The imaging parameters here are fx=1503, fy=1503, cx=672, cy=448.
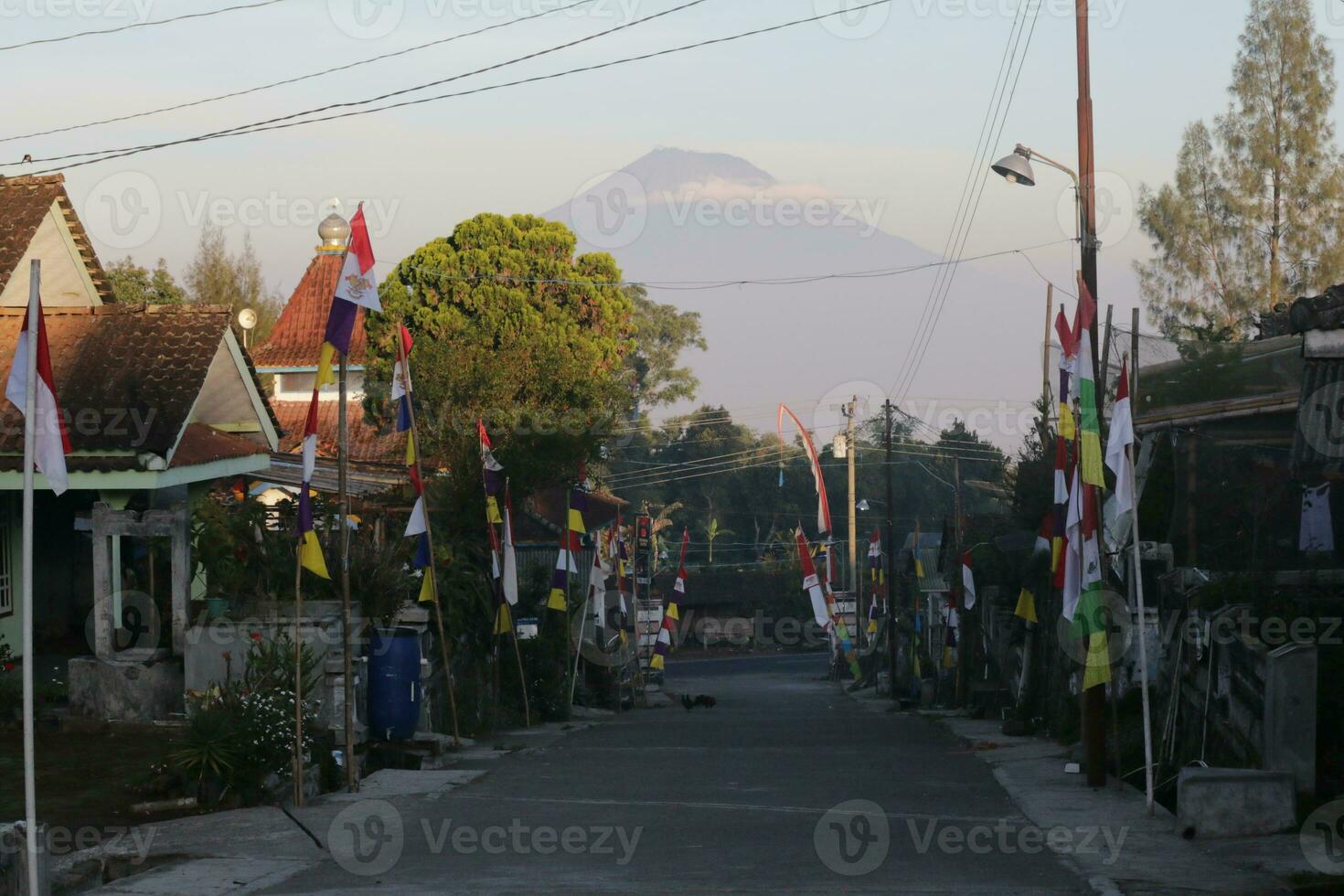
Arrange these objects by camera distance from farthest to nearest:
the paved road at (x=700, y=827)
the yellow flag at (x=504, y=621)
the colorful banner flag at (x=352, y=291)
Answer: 1. the yellow flag at (x=504, y=621)
2. the colorful banner flag at (x=352, y=291)
3. the paved road at (x=700, y=827)

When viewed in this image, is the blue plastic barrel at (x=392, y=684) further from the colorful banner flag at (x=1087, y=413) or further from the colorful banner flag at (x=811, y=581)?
the colorful banner flag at (x=811, y=581)

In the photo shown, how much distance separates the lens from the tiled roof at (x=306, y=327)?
36.3 meters

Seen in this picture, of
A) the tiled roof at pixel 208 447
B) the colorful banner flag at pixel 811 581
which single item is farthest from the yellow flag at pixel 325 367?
the colorful banner flag at pixel 811 581

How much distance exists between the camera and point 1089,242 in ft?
48.4

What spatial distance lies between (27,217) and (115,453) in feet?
18.2

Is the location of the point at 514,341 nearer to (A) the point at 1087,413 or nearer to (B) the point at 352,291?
(B) the point at 352,291

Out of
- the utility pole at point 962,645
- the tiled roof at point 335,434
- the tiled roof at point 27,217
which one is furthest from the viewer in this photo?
the tiled roof at point 335,434

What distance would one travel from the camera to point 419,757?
1524cm

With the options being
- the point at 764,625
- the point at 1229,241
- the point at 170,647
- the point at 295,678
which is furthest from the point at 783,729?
the point at 764,625

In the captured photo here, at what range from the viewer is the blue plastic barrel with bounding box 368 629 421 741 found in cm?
1567

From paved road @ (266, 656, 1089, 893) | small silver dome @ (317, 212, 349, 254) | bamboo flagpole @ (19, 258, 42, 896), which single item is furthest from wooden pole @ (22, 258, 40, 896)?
small silver dome @ (317, 212, 349, 254)

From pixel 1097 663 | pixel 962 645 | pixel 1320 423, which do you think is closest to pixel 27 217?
pixel 1097 663

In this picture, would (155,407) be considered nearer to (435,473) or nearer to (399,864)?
(399,864)

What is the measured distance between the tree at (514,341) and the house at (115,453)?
7666 millimetres
